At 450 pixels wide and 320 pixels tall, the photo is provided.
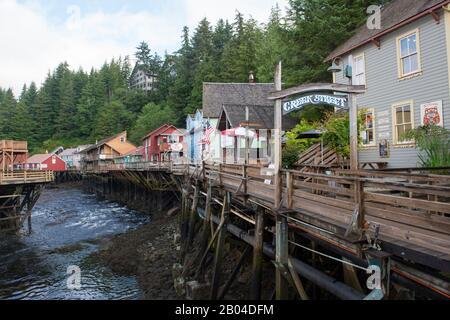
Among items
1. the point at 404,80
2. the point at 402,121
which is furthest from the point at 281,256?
the point at 404,80

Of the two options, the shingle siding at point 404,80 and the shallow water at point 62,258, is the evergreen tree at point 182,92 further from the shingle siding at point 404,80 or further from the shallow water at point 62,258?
the shingle siding at point 404,80

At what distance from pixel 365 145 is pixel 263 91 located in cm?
1903

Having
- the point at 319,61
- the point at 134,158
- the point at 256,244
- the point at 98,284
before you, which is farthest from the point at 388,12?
the point at 134,158

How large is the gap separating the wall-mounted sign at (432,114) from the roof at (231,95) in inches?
761

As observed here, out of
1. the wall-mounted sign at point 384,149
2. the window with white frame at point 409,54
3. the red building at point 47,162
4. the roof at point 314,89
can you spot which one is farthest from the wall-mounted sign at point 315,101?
the red building at point 47,162

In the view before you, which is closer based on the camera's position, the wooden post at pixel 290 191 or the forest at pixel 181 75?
the wooden post at pixel 290 191

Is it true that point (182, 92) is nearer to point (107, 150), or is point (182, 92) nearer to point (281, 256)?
point (107, 150)

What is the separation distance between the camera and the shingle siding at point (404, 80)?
12.0 metres

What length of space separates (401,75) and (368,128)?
2844 millimetres

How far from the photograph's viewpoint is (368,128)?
15469 mm

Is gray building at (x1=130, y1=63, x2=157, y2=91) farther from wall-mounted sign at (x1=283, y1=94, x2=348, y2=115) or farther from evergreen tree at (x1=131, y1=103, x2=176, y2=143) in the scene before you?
wall-mounted sign at (x1=283, y1=94, x2=348, y2=115)

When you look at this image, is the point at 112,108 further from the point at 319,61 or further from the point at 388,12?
the point at 388,12
